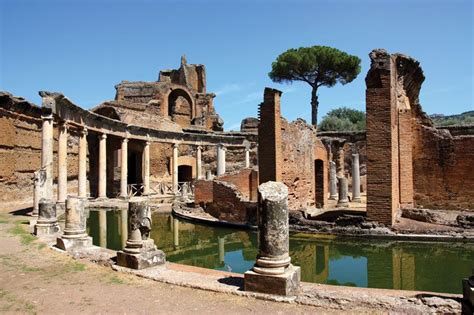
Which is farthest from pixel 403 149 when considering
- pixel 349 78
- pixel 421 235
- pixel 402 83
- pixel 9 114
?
pixel 349 78

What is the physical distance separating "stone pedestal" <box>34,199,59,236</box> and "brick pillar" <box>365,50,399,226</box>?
30.2 ft

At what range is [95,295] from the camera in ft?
19.1

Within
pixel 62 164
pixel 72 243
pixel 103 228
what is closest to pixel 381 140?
pixel 72 243

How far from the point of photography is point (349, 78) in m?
44.2

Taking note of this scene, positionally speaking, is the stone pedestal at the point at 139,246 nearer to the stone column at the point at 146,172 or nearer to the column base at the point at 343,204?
the column base at the point at 343,204

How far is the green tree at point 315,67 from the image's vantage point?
4297 cm

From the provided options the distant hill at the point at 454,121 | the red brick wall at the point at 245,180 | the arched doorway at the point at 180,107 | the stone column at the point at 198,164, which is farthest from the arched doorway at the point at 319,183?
the distant hill at the point at 454,121

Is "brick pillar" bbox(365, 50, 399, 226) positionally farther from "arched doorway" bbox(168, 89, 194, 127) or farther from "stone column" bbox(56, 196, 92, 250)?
"arched doorway" bbox(168, 89, 194, 127)

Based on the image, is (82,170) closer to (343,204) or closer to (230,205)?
(230,205)

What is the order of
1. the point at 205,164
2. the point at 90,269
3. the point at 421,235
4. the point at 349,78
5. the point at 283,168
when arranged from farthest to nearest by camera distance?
the point at 349,78
the point at 205,164
the point at 283,168
the point at 421,235
the point at 90,269

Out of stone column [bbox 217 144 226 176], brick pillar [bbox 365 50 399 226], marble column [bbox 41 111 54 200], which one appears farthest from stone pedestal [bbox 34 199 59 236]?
stone column [bbox 217 144 226 176]

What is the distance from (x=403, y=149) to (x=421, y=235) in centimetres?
378

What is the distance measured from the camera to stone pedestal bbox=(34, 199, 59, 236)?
36.1ft

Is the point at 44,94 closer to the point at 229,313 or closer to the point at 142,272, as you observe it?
the point at 142,272
